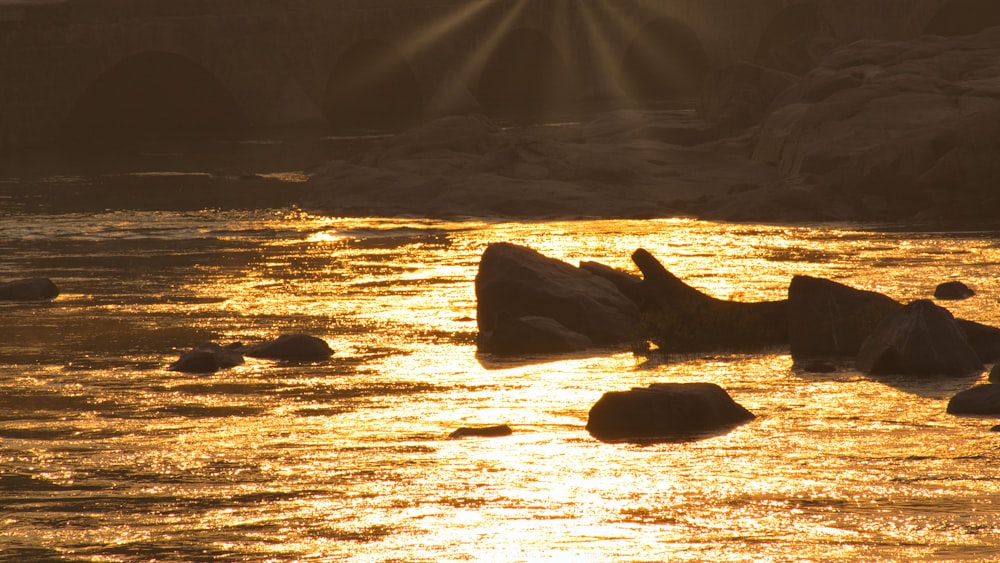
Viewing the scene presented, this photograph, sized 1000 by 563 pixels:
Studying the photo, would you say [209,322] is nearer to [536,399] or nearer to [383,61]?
[536,399]

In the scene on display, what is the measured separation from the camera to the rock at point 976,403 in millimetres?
14828

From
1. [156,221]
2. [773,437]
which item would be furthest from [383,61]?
[773,437]

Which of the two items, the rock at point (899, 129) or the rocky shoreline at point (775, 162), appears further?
the rocky shoreline at point (775, 162)

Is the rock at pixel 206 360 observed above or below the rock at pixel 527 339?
below

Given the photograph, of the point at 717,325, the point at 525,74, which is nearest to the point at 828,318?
the point at 717,325

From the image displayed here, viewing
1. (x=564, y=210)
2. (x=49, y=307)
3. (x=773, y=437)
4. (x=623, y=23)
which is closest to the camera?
(x=773, y=437)

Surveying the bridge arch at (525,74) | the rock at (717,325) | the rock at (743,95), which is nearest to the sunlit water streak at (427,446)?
the rock at (717,325)

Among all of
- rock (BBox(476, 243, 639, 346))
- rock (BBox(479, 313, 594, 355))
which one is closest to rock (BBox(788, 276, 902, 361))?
rock (BBox(476, 243, 639, 346))

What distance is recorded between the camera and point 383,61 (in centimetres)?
6016

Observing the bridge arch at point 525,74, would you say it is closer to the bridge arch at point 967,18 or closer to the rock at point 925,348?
the bridge arch at point 967,18

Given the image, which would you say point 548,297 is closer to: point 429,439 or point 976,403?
point 429,439

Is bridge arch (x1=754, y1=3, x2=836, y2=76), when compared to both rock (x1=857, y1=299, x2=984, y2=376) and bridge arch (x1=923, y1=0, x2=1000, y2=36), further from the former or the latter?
rock (x1=857, y1=299, x2=984, y2=376)

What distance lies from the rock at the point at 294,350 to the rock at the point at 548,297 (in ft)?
5.70

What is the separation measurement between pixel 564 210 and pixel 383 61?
30.1m
